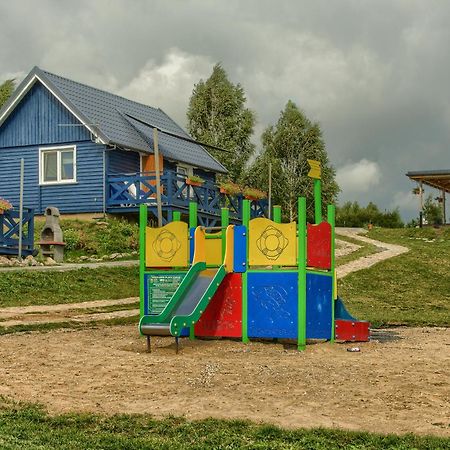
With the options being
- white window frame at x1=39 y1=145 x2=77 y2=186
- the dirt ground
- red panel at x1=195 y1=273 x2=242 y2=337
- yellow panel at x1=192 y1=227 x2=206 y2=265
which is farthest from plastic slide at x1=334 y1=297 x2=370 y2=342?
white window frame at x1=39 y1=145 x2=77 y2=186

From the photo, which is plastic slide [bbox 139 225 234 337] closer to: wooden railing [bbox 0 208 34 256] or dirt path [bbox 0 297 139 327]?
dirt path [bbox 0 297 139 327]

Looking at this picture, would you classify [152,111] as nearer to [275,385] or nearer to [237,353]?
[237,353]

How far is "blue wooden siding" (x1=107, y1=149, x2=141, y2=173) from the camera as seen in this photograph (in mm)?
32406

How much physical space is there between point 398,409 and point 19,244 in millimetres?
18266

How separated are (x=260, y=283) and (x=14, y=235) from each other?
52.6ft

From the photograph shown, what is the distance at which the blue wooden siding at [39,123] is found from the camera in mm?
32812

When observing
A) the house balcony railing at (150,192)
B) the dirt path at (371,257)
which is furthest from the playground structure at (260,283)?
the house balcony railing at (150,192)

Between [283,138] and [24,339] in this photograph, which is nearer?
[24,339]

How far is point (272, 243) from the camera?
12.7 meters

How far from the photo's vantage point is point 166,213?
1220 inches

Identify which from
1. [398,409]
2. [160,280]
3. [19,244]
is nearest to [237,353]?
[160,280]

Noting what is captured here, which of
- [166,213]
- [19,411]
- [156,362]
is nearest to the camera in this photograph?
[19,411]

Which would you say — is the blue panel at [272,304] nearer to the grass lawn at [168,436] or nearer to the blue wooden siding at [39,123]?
the grass lawn at [168,436]

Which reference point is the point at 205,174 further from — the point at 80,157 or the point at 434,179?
the point at 434,179
